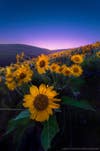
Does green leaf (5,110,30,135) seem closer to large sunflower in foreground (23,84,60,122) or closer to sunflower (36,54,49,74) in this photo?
large sunflower in foreground (23,84,60,122)

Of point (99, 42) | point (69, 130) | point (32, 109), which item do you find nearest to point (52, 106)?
point (32, 109)

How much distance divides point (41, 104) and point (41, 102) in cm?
1

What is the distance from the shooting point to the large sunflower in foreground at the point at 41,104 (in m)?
1.37

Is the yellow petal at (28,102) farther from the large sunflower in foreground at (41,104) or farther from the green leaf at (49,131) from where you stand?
the green leaf at (49,131)

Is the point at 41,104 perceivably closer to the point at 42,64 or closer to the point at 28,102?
the point at 28,102

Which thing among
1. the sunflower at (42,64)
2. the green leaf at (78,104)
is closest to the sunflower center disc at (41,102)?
the green leaf at (78,104)

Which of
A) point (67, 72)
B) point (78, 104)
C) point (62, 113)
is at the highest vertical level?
point (67, 72)

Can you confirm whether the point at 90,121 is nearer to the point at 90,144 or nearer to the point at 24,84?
the point at 90,144

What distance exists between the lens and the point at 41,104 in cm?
139

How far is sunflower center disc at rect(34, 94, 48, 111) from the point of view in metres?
1.38

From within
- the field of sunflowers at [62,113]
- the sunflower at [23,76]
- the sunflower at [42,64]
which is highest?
the sunflower at [42,64]

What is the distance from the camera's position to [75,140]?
1.77m

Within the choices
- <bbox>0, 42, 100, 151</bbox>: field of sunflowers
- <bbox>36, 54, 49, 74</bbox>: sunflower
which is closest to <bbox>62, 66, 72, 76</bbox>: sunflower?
<bbox>0, 42, 100, 151</bbox>: field of sunflowers

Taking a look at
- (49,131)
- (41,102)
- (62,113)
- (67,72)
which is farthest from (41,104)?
(67,72)
